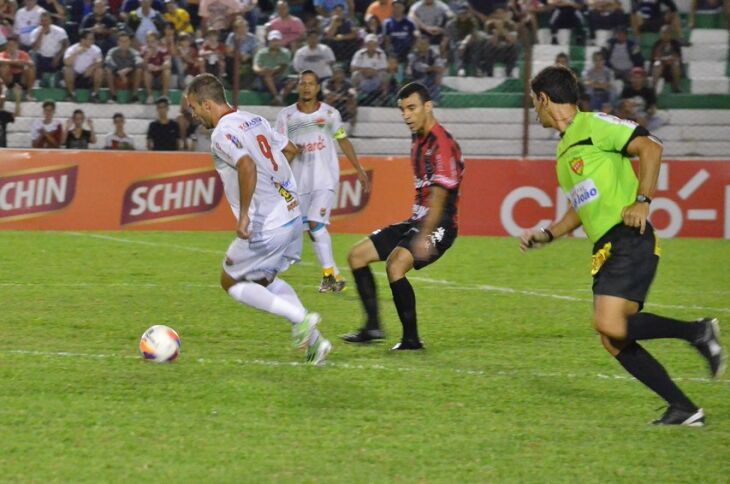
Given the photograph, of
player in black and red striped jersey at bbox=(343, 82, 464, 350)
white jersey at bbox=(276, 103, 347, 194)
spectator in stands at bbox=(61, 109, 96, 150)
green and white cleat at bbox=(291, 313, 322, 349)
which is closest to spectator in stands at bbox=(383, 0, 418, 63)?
spectator in stands at bbox=(61, 109, 96, 150)

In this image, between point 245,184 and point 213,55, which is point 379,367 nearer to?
point 245,184

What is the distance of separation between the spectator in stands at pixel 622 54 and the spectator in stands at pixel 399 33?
3.38 metres

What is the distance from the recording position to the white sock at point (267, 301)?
314 inches

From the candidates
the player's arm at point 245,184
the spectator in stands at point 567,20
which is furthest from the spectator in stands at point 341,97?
the player's arm at point 245,184

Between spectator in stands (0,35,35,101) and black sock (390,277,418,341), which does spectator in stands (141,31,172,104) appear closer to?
spectator in stands (0,35,35,101)

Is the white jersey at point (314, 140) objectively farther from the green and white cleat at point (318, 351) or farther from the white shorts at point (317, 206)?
the green and white cleat at point (318, 351)

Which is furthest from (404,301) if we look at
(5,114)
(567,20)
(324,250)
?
(567,20)

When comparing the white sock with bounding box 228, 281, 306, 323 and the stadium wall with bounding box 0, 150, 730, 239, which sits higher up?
the white sock with bounding box 228, 281, 306, 323

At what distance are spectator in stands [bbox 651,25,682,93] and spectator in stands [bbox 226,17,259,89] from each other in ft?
22.7

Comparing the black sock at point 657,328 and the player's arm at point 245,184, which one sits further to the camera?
the player's arm at point 245,184

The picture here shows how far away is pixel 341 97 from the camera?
1988 centimetres

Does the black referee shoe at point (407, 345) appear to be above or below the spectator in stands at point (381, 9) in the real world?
below

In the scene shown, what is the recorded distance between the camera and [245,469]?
574 cm

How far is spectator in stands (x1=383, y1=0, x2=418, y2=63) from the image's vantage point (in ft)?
69.5
